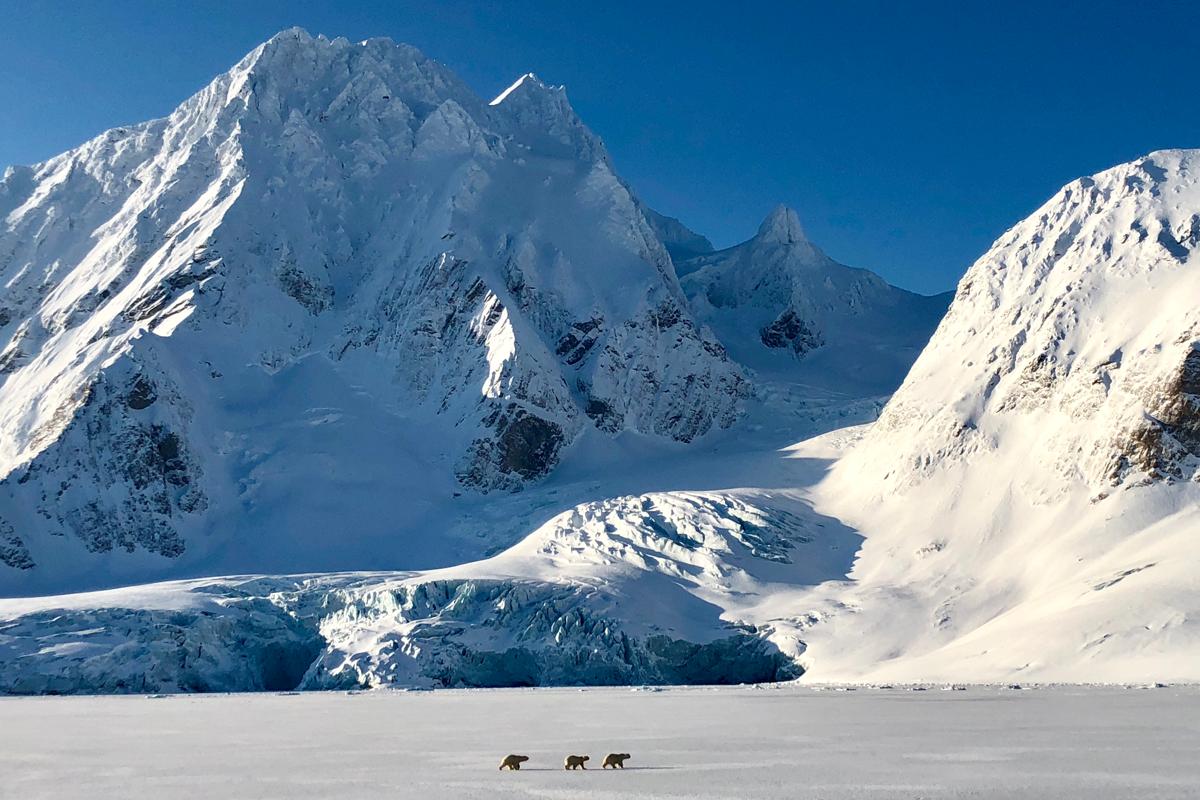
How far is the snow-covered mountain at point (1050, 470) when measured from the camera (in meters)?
79.1

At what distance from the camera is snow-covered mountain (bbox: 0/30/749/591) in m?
133

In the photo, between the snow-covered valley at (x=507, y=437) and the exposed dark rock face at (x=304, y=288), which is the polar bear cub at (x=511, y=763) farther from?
the exposed dark rock face at (x=304, y=288)

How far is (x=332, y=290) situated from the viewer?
173m

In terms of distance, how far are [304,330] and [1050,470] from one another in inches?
3958

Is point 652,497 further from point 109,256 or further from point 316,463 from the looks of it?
point 109,256

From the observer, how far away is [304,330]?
16412 cm

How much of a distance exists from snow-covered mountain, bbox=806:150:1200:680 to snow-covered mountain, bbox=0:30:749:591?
147 ft

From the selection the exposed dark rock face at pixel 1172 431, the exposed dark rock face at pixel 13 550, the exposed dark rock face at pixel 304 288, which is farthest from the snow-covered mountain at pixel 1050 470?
the exposed dark rock face at pixel 13 550

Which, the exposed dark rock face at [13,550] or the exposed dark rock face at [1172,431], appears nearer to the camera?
the exposed dark rock face at [1172,431]

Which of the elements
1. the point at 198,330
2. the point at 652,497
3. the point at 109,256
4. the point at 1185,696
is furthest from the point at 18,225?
the point at 1185,696

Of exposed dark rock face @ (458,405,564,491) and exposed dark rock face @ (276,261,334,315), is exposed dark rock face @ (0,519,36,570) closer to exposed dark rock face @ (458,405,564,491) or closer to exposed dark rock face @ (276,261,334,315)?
exposed dark rock face @ (458,405,564,491)

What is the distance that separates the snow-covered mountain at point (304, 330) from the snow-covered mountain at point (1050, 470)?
44829mm

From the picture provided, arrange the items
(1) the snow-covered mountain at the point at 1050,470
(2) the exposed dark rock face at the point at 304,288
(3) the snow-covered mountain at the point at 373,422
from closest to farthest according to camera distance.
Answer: (1) the snow-covered mountain at the point at 1050,470
(3) the snow-covered mountain at the point at 373,422
(2) the exposed dark rock face at the point at 304,288

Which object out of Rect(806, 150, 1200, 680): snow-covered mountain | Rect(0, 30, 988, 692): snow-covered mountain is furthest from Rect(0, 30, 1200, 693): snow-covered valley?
Rect(0, 30, 988, 692): snow-covered mountain
